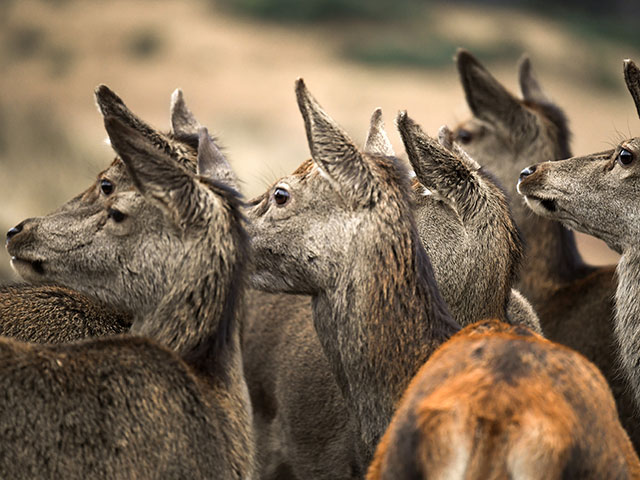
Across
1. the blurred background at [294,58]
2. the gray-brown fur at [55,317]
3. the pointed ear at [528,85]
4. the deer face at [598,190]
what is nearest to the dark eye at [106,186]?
Answer: the gray-brown fur at [55,317]

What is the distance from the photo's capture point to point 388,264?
5.06 m

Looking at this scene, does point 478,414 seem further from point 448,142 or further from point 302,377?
point 448,142

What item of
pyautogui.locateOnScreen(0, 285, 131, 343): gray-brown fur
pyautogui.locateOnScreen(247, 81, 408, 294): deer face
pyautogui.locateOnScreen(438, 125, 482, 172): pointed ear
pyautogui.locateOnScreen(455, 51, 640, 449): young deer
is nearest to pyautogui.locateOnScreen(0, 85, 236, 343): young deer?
pyautogui.locateOnScreen(0, 285, 131, 343): gray-brown fur

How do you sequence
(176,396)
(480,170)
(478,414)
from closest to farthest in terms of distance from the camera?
1. (478,414)
2. (176,396)
3. (480,170)

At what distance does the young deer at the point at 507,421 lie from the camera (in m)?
3.46

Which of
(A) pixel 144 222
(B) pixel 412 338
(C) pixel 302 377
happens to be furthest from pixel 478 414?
Result: (C) pixel 302 377

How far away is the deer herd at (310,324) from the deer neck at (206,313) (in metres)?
0.01

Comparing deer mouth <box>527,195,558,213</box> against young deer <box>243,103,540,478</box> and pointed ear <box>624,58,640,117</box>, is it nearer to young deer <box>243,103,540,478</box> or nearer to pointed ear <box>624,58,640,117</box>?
young deer <box>243,103,540,478</box>

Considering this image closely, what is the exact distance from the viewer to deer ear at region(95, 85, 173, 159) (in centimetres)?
570

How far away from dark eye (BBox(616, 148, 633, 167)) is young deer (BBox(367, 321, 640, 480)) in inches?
97.5

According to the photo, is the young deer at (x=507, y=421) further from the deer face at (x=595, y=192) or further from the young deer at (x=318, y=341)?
the deer face at (x=595, y=192)

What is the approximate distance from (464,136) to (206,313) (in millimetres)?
4564

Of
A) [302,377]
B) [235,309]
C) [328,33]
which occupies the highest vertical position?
[328,33]

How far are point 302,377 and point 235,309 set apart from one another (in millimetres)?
1850
